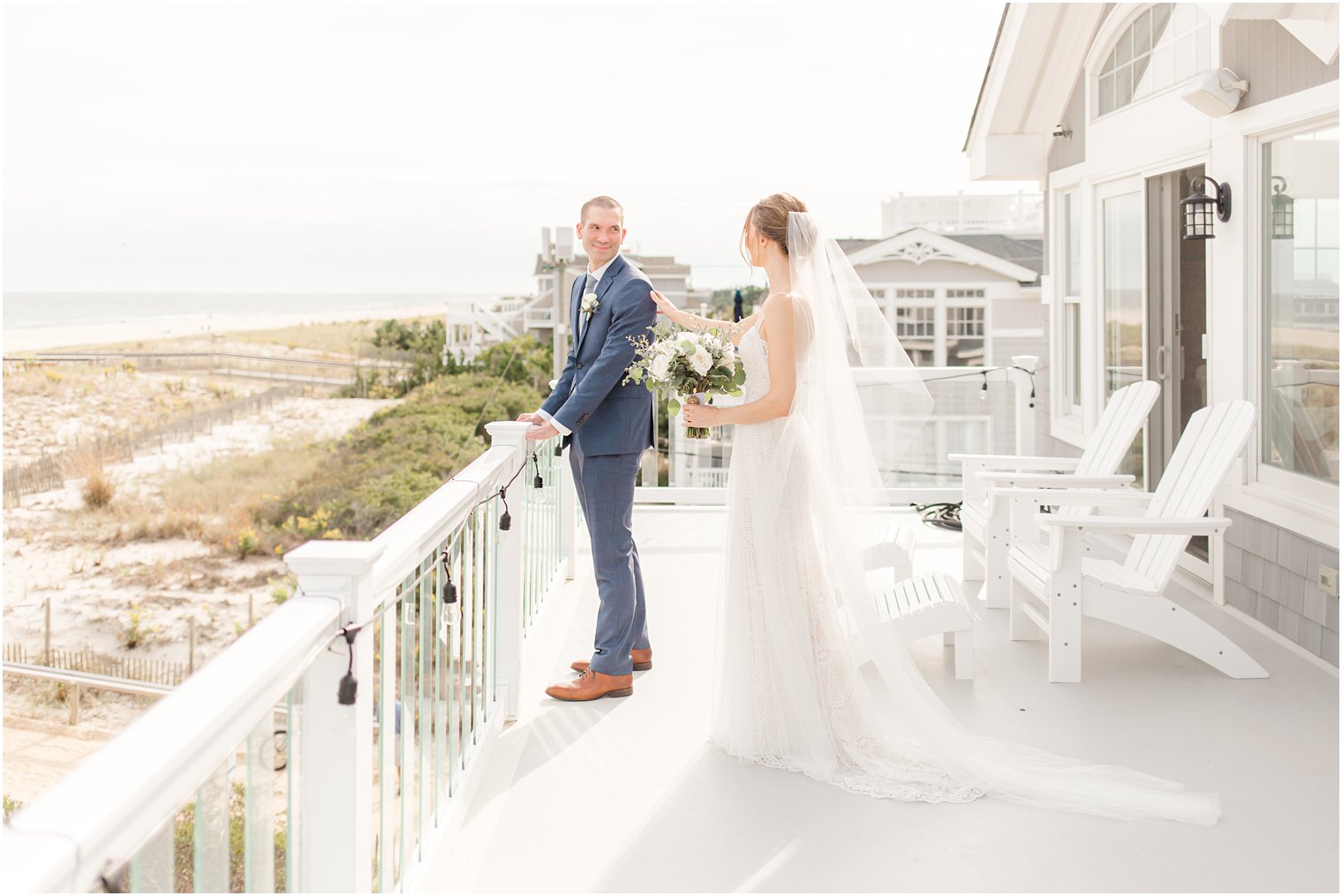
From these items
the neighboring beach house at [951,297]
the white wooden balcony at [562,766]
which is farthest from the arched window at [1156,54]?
the neighboring beach house at [951,297]

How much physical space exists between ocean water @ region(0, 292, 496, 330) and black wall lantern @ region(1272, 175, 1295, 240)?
227ft

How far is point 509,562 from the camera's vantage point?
3.70 m

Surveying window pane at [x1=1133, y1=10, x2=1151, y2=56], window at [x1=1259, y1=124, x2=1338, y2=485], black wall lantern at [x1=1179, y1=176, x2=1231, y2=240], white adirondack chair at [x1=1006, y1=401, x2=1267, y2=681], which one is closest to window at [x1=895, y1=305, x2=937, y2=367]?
window pane at [x1=1133, y1=10, x2=1151, y2=56]

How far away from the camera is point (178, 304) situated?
101562 millimetres

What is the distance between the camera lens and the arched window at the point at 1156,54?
5574mm

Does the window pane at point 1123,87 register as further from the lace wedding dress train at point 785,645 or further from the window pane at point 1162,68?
the lace wedding dress train at point 785,645

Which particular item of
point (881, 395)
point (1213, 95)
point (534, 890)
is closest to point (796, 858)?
point (534, 890)

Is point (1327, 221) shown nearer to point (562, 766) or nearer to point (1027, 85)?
point (1027, 85)

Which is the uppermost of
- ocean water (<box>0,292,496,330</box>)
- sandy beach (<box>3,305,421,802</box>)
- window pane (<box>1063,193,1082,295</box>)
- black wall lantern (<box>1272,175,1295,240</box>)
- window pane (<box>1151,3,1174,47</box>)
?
ocean water (<box>0,292,496,330</box>)

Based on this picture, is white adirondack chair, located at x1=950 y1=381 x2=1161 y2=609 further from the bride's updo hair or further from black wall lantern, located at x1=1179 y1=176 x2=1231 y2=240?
the bride's updo hair

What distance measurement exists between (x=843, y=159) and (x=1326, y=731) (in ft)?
156

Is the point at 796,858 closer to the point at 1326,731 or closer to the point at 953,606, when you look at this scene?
the point at 953,606

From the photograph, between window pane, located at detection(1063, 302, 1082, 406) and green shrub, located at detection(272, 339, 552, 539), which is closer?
window pane, located at detection(1063, 302, 1082, 406)

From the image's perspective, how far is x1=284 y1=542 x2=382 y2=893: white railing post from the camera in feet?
5.95
